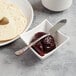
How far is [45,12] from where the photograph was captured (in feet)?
2.98

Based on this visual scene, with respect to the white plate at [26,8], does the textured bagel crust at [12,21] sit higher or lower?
higher

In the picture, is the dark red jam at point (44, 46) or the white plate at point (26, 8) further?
the white plate at point (26, 8)

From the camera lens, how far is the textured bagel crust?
30.4 inches

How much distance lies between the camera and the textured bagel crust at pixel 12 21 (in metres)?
0.77

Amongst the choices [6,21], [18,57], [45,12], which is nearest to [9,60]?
[18,57]

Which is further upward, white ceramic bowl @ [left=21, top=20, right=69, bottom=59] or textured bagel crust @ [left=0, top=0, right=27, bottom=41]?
textured bagel crust @ [left=0, top=0, right=27, bottom=41]

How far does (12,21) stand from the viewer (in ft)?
2.68

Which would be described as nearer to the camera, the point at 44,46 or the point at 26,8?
the point at 44,46

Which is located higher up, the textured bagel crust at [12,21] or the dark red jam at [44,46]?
the textured bagel crust at [12,21]

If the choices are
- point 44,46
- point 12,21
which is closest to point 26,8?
point 12,21

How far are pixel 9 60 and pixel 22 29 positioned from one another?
0.12 m

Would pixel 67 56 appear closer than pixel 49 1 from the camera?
Yes

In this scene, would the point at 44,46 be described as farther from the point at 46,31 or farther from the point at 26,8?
the point at 26,8

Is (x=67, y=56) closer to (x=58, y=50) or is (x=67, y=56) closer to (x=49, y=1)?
(x=58, y=50)
